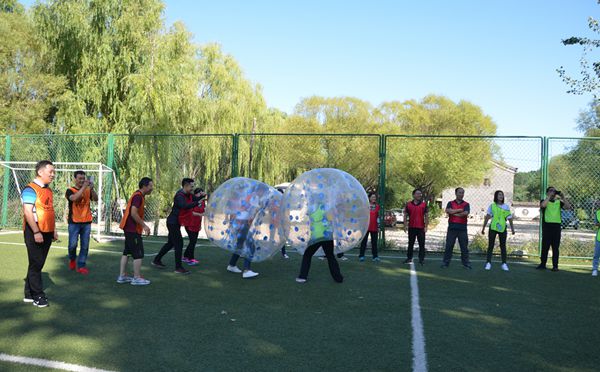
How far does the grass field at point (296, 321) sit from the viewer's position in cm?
472

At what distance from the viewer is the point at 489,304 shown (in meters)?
7.20

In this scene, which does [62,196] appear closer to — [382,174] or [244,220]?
[382,174]

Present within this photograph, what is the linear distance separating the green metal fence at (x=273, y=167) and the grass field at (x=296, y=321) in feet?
14.0

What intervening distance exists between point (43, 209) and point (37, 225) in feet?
0.79

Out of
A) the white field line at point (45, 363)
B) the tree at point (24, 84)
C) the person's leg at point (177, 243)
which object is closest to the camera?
the white field line at point (45, 363)

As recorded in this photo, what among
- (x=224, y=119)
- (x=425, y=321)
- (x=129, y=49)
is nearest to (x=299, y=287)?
(x=425, y=321)

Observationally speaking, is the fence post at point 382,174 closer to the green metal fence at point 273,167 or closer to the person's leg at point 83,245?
the green metal fence at point 273,167

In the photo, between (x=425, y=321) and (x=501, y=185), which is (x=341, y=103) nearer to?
(x=501, y=185)

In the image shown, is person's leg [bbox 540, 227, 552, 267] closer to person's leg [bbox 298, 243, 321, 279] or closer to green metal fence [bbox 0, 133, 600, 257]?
green metal fence [bbox 0, 133, 600, 257]

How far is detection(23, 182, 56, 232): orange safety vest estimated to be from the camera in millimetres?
6297

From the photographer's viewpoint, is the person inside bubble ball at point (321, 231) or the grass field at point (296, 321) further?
the person inside bubble ball at point (321, 231)

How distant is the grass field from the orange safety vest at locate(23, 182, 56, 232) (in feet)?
3.33

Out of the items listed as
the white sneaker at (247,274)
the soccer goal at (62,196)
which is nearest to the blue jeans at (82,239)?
the white sneaker at (247,274)

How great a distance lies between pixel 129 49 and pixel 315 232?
15.5 meters
